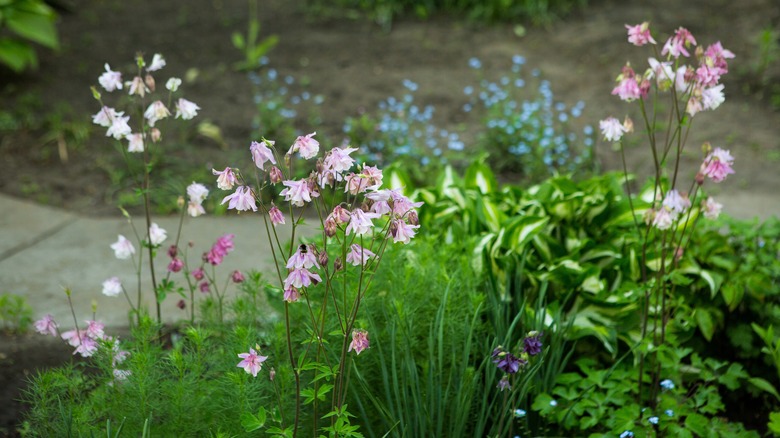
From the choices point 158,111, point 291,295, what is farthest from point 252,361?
point 158,111

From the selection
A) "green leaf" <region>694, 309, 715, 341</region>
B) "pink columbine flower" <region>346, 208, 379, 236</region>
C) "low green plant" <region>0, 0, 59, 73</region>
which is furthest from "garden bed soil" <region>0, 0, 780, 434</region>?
"pink columbine flower" <region>346, 208, 379, 236</region>

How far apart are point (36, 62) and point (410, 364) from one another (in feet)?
15.9

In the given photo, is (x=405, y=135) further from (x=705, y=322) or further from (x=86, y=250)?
(x=705, y=322)

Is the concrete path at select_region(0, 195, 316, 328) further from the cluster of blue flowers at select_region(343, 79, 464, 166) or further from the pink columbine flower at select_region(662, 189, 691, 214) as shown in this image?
the pink columbine flower at select_region(662, 189, 691, 214)

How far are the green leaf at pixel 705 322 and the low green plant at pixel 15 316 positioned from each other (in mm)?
2433

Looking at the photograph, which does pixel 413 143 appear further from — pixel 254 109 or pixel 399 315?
pixel 399 315

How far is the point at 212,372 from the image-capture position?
90.9 inches

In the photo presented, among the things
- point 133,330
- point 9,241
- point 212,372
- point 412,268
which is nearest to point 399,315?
point 412,268

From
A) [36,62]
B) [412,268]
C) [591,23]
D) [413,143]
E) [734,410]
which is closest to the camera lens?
[412,268]

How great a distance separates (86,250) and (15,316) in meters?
0.95

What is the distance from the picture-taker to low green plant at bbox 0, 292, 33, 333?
127 inches

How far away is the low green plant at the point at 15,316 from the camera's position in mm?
3238

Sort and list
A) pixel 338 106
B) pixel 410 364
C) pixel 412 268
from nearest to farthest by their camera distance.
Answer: pixel 410 364
pixel 412 268
pixel 338 106

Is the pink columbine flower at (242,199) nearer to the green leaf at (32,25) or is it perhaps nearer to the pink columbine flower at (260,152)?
the pink columbine flower at (260,152)
